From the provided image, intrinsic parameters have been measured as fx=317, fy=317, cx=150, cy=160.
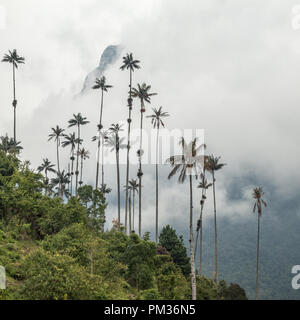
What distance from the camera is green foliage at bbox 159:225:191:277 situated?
171 feet

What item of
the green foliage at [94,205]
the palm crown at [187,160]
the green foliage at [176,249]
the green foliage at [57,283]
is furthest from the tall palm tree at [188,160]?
the green foliage at [176,249]

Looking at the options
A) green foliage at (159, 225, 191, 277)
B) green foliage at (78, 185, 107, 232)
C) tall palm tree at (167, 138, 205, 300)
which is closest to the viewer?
tall palm tree at (167, 138, 205, 300)

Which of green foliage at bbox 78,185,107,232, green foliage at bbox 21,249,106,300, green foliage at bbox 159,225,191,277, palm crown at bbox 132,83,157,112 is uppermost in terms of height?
palm crown at bbox 132,83,157,112

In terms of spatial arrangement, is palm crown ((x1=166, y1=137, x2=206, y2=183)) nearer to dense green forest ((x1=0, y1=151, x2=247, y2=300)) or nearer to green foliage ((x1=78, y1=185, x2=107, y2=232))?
dense green forest ((x1=0, y1=151, x2=247, y2=300))

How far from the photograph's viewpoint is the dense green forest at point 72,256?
20375mm

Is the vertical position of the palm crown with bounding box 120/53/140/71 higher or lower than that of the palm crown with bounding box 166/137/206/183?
higher

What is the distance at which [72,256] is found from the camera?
28.5 meters

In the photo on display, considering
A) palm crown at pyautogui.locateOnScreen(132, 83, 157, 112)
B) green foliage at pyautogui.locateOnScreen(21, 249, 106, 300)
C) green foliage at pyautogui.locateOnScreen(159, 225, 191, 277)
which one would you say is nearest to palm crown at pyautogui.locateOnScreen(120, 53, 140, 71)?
palm crown at pyautogui.locateOnScreen(132, 83, 157, 112)

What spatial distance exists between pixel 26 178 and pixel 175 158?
21.2 meters

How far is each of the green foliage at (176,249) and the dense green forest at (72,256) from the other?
0.17 meters

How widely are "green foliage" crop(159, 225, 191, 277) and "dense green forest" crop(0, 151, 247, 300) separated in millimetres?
169
